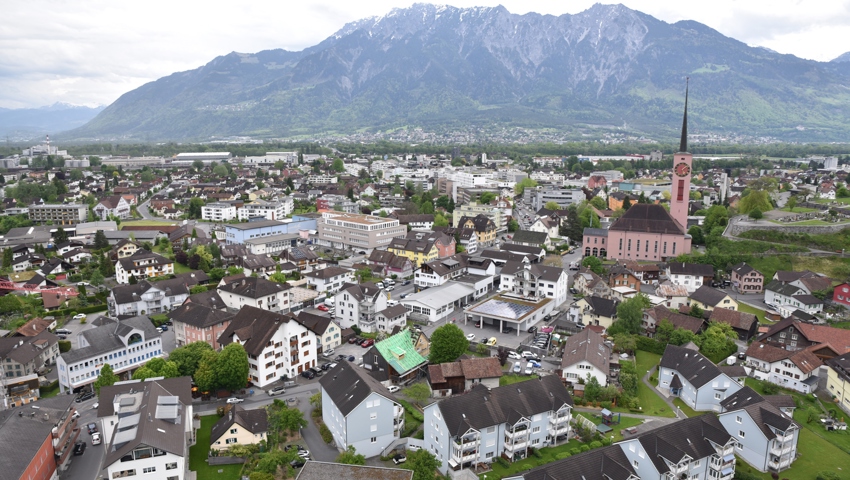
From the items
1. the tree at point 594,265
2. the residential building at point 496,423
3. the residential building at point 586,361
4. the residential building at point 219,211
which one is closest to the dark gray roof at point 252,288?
the residential building at point 496,423

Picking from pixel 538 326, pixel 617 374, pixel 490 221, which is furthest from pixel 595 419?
pixel 490 221

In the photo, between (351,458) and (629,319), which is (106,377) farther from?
(629,319)

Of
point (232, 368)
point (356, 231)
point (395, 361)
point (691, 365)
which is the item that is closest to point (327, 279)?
point (356, 231)

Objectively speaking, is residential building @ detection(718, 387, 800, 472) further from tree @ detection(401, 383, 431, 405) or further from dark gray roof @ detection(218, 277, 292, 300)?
dark gray roof @ detection(218, 277, 292, 300)

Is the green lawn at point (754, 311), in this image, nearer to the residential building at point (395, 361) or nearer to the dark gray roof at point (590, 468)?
the dark gray roof at point (590, 468)

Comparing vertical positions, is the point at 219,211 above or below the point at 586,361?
above

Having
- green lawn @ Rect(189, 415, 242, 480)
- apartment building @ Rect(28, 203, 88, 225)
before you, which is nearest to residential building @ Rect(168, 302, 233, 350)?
green lawn @ Rect(189, 415, 242, 480)
